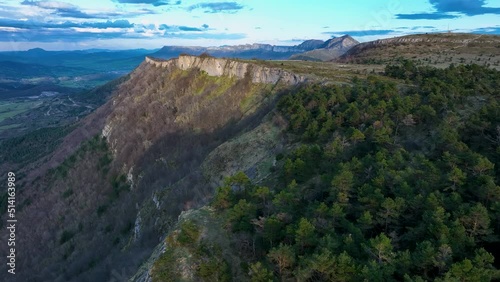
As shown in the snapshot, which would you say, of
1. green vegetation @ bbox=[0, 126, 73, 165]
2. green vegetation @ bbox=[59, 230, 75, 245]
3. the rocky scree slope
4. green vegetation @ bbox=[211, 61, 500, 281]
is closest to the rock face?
the rocky scree slope

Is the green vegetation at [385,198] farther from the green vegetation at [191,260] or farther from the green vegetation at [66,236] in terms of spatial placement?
the green vegetation at [66,236]

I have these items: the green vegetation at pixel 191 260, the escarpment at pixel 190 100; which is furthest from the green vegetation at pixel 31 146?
the green vegetation at pixel 191 260

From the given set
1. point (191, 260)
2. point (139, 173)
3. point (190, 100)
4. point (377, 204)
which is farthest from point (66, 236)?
point (377, 204)

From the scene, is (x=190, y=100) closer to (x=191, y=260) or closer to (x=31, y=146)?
(x=191, y=260)

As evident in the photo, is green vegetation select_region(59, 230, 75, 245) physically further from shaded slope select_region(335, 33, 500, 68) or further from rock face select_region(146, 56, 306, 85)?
shaded slope select_region(335, 33, 500, 68)

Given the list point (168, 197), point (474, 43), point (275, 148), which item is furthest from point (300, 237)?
point (474, 43)
